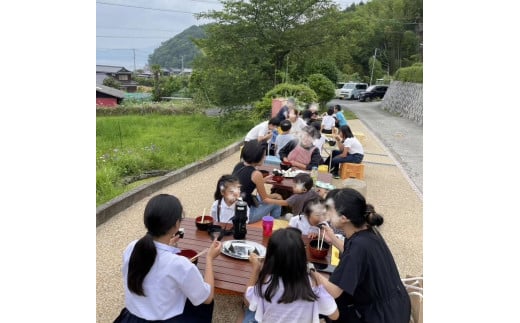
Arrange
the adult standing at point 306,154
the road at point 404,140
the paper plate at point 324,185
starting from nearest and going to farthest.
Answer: the paper plate at point 324,185, the adult standing at point 306,154, the road at point 404,140

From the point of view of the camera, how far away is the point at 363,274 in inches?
88.4

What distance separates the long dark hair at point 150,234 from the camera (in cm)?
212

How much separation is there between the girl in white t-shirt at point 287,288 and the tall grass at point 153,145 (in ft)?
14.2

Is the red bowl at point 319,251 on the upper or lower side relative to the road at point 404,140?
lower

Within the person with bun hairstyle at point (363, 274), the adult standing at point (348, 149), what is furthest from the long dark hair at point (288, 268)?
the adult standing at point (348, 149)

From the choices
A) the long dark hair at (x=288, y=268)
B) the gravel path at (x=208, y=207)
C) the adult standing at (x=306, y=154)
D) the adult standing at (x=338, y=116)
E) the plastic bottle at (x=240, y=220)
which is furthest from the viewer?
the adult standing at (x=338, y=116)

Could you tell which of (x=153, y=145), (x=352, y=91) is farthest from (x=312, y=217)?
(x=352, y=91)

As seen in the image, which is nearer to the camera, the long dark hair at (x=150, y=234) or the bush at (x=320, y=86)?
the long dark hair at (x=150, y=234)

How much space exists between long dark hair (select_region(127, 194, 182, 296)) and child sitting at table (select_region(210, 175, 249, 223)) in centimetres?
114

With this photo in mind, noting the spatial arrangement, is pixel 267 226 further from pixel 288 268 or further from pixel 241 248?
pixel 288 268

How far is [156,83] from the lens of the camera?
3328 cm

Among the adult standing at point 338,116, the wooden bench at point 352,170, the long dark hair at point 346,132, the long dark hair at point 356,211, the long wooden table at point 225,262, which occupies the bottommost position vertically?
the long wooden table at point 225,262

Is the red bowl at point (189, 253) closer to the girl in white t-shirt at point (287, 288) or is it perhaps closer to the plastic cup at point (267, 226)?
the plastic cup at point (267, 226)

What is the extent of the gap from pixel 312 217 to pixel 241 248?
72cm
